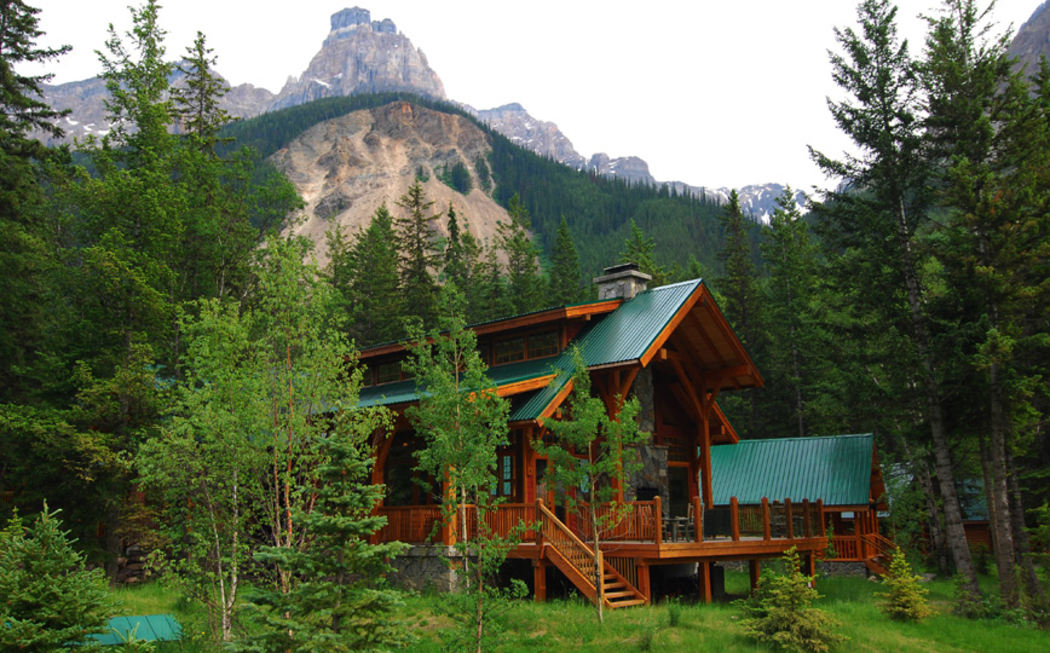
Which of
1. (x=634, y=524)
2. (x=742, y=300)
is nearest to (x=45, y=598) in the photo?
(x=634, y=524)

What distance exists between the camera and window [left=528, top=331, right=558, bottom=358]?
21.2 metres

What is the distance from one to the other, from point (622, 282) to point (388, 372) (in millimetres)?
8380

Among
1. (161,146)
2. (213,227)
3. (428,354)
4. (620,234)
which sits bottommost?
(428,354)

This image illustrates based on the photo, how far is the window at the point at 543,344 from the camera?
69.5 feet

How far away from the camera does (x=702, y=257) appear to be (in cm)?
9994

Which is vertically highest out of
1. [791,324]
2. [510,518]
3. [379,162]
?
[379,162]

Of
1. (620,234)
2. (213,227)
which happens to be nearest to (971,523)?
(213,227)

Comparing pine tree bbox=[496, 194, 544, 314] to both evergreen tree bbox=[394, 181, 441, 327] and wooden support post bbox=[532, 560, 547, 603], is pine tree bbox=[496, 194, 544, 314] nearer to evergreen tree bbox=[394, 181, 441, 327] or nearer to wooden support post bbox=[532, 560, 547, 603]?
evergreen tree bbox=[394, 181, 441, 327]

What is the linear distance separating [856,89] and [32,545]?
22.0 metres

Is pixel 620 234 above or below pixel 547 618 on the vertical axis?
above

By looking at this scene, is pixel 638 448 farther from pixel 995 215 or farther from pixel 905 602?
pixel 995 215

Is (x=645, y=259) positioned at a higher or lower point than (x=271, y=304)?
higher

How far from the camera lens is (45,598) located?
29.8ft

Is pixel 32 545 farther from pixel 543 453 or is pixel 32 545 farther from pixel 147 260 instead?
pixel 147 260
